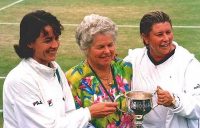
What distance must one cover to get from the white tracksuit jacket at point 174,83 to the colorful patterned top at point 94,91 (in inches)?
7.0

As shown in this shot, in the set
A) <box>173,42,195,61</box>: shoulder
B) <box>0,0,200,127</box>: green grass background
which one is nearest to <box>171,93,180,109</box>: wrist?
<box>173,42,195,61</box>: shoulder

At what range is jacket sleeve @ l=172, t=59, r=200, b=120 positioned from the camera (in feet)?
13.0

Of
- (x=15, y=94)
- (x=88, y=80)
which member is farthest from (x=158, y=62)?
(x=15, y=94)

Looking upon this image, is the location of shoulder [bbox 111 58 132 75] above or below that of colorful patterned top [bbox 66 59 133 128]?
above

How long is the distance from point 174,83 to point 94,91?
65cm

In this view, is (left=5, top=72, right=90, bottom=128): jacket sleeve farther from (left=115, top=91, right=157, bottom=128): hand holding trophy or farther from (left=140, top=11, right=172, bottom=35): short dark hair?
(left=140, top=11, right=172, bottom=35): short dark hair

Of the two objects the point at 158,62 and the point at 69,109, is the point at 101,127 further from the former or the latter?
the point at 158,62

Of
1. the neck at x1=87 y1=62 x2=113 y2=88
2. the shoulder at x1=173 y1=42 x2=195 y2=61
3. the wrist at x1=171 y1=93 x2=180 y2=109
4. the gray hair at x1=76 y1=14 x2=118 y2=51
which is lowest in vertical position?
the wrist at x1=171 y1=93 x2=180 y2=109

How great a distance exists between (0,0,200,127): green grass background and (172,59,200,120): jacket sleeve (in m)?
5.15

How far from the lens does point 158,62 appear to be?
4.26 metres

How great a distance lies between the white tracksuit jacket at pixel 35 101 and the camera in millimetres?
3459

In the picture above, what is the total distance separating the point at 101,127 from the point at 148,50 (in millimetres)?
795

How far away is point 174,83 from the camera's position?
4105 millimetres

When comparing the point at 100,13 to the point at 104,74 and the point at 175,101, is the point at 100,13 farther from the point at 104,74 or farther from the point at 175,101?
the point at 175,101
